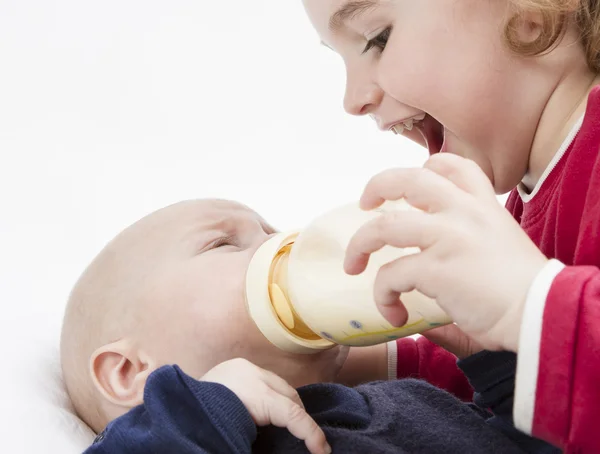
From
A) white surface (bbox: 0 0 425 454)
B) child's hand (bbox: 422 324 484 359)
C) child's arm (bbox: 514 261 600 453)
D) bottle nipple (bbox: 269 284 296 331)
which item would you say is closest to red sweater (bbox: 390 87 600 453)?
child's arm (bbox: 514 261 600 453)

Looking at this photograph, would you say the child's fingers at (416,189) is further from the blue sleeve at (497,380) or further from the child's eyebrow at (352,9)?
the child's eyebrow at (352,9)

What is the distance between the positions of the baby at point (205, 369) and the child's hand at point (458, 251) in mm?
192

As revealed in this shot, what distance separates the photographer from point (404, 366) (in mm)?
1398

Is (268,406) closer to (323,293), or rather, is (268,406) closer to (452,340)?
(323,293)

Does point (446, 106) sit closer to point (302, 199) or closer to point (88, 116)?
point (302, 199)

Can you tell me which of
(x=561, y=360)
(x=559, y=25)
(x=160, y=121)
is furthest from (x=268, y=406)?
(x=160, y=121)

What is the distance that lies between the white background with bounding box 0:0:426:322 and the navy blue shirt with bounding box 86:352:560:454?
2.87 ft

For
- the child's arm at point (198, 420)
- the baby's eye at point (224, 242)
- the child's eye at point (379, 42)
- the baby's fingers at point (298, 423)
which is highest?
the child's eye at point (379, 42)

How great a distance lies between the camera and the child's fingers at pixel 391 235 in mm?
798

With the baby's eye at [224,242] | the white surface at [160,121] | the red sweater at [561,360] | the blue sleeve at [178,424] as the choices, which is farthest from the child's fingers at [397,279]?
the white surface at [160,121]

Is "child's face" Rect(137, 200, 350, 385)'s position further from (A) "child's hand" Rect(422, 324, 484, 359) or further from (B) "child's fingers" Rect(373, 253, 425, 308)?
(B) "child's fingers" Rect(373, 253, 425, 308)

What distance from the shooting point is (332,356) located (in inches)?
47.1

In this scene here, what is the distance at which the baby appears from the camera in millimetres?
895

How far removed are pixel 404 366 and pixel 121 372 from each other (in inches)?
19.9
